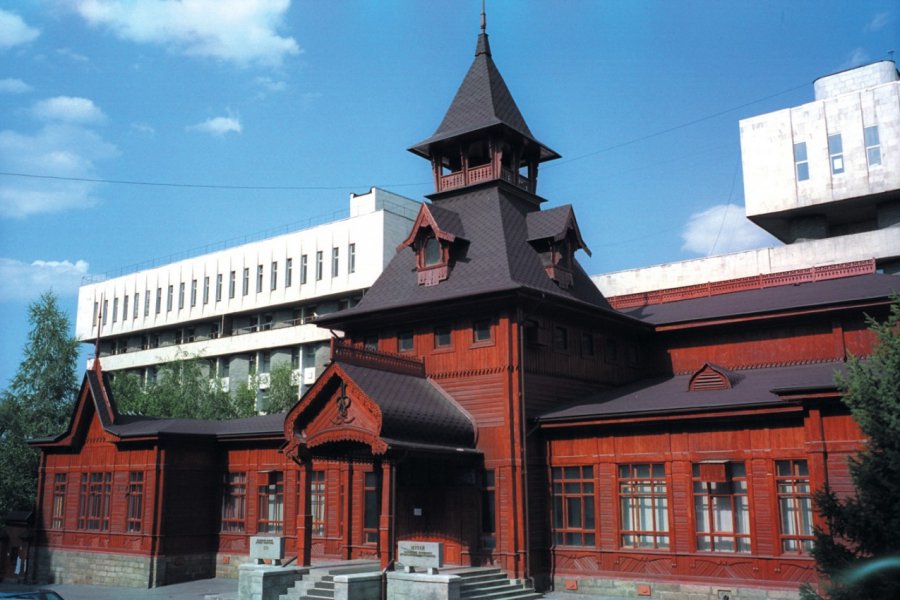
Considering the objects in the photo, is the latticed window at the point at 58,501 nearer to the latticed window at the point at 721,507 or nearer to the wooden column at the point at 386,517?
the wooden column at the point at 386,517

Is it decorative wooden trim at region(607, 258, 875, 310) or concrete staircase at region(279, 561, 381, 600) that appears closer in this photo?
concrete staircase at region(279, 561, 381, 600)

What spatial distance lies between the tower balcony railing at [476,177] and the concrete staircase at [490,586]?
45.3ft

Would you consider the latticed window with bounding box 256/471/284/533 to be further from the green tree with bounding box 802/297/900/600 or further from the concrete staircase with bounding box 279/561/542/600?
the green tree with bounding box 802/297/900/600

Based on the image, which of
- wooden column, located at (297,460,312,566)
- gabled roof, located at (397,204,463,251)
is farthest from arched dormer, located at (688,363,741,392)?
wooden column, located at (297,460,312,566)

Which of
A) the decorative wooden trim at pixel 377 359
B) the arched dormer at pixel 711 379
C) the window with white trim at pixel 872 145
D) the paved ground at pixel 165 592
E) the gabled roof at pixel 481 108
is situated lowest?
the paved ground at pixel 165 592

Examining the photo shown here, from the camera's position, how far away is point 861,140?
186 feet

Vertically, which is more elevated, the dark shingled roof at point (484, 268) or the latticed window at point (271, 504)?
the dark shingled roof at point (484, 268)

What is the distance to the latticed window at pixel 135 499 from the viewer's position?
31.6m

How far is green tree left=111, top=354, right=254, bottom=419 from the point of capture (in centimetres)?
5019

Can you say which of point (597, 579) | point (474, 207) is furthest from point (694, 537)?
point (474, 207)

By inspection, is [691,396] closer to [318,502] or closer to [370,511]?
[370,511]

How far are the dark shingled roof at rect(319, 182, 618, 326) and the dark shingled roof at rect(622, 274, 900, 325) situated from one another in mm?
2779

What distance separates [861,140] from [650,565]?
43.0 meters

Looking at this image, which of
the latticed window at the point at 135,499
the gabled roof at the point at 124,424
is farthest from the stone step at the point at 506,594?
the latticed window at the point at 135,499
